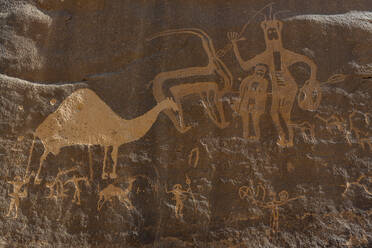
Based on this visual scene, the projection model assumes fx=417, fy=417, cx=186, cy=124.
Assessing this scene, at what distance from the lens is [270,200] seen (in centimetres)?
303

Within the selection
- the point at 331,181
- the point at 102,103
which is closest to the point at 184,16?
the point at 102,103

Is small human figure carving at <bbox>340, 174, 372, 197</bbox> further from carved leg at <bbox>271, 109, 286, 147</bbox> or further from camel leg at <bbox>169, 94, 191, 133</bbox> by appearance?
camel leg at <bbox>169, 94, 191, 133</bbox>

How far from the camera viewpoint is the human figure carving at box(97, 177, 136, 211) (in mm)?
3037

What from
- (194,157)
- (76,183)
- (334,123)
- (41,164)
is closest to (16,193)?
(41,164)

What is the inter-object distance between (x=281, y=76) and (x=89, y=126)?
5.17 feet

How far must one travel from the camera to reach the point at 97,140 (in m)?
3.21

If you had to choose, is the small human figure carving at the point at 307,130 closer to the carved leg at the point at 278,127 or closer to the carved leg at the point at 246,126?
the carved leg at the point at 278,127

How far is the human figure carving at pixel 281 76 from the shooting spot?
3250mm

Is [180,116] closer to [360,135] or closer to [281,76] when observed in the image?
[281,76]

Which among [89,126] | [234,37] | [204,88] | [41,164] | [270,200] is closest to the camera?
[270,200]

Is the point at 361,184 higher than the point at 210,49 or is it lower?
lower

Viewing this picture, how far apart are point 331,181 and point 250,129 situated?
0.70 meters

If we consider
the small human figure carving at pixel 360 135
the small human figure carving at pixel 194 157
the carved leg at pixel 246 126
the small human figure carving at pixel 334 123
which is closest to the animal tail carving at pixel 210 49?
the carved leg at pixel 246 126

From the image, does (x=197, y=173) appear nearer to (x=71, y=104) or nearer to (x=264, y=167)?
(x=264, y=167)
